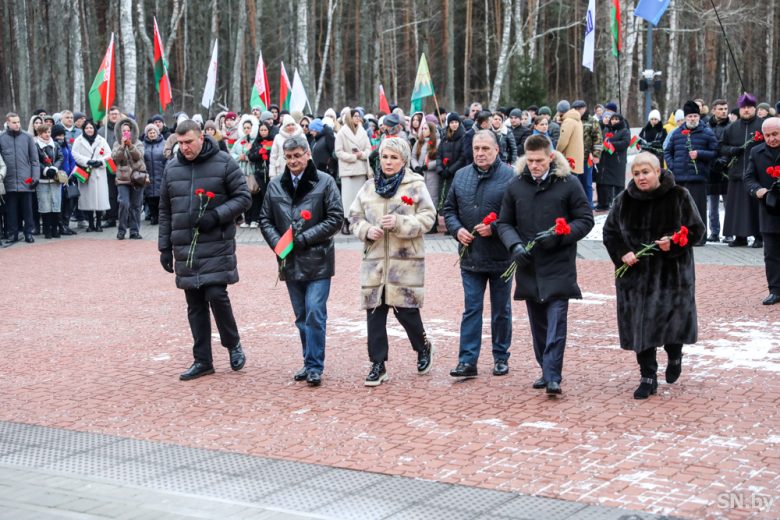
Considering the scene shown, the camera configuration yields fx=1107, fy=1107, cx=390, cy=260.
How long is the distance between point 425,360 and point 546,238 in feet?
5.01

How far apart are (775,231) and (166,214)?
6368 millimetres

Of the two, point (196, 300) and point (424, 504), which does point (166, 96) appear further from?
point (424, 504)

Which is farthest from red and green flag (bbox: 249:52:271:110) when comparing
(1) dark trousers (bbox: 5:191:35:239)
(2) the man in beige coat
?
(2) the man in beige coat

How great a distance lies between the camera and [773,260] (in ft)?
37.8

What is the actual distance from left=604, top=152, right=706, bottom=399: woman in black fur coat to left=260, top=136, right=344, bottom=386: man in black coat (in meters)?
2.14

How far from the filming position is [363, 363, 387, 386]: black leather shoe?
8.27m

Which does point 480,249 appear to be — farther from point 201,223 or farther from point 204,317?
point 204,317

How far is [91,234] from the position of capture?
20578 mm

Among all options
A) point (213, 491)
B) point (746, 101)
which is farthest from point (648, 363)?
point (746, 101)

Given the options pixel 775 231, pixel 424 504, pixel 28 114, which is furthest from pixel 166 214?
pixel 28 114

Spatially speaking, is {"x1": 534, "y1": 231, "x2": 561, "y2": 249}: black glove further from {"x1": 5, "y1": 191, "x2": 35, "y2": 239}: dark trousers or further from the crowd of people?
{"x1": 5, "y1": 191, "x2": 35, "y2": 239}: dark trousers

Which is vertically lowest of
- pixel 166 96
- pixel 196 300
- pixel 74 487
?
pixel 74 487

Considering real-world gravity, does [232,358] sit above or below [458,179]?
below

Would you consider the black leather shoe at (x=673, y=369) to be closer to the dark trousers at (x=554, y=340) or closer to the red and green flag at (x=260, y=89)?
the dark trousers at (x=554, y=340)
